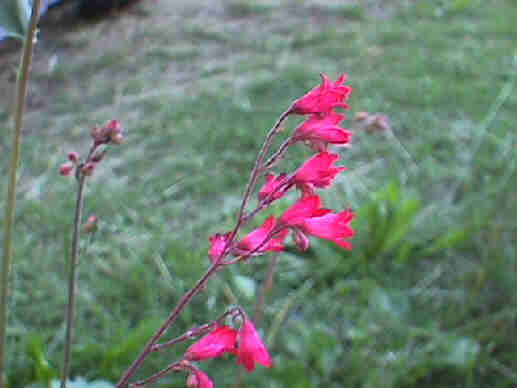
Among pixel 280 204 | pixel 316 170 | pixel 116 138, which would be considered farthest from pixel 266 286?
pixel 280 204

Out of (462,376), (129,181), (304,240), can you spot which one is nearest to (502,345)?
(462,376)

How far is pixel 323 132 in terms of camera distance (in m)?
0.70

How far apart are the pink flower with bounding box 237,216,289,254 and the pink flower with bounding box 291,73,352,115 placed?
162 mm

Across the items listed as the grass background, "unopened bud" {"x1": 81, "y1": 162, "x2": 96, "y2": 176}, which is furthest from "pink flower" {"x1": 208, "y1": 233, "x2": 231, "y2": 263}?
the grass background

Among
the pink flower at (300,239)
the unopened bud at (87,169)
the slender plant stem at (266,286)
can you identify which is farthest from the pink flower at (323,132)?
the slender plant stem at (266,286)

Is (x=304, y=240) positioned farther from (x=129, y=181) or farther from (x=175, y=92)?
(x=175, y=92)

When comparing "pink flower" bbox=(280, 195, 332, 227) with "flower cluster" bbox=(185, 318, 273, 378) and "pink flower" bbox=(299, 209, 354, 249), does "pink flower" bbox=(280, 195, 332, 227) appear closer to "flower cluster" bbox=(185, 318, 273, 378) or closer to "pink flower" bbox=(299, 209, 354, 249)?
"pink flower" bbox=(299, 209, 354, 249)

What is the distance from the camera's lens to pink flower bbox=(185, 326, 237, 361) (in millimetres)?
638

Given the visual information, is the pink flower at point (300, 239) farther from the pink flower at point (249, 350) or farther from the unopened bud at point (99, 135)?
the unopened bud at point (99, 135)

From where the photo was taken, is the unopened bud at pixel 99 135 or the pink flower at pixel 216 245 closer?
the pink flower at pixel 216 245

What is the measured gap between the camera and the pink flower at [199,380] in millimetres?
649

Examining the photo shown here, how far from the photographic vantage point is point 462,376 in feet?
4.84

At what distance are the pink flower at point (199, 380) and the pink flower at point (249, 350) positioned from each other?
0.05 meters

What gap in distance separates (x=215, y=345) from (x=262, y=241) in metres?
0.15
